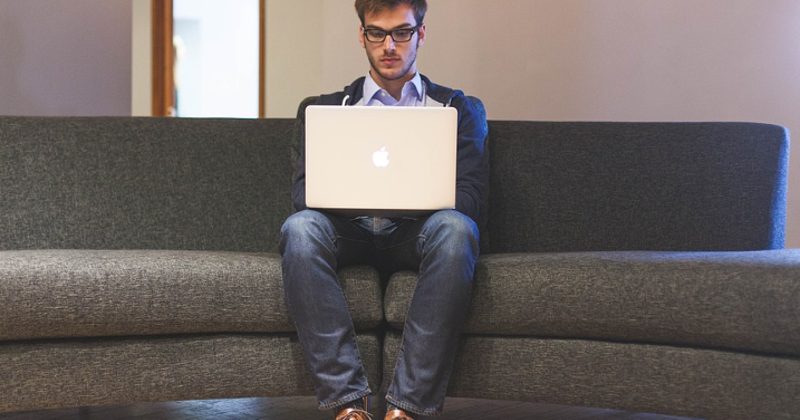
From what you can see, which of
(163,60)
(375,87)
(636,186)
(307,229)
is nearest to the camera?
(307,229)

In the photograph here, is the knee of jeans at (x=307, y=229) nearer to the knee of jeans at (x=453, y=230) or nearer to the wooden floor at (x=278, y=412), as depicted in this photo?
the knee of jeans at (x=453, y=230)

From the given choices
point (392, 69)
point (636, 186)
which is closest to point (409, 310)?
point (392, 69)

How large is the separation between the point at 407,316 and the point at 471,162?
0.51m

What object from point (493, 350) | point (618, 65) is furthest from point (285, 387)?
point (618, 65)

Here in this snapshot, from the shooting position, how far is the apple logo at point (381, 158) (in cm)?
184

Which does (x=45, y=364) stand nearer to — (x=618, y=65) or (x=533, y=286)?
(x=533, y=286)

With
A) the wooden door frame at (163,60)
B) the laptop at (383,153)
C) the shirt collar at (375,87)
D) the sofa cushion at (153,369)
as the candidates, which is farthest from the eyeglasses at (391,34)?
the wooden door frame at (163,60)

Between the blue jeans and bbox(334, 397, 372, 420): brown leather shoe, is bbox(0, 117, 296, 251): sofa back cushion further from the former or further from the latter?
bbox(334, 397, 372, 420): brown leather shoe

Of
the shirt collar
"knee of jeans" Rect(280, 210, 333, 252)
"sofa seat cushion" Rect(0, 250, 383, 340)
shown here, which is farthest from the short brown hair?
"sofa seat cushion" Rect(0, 250, 383, 340)

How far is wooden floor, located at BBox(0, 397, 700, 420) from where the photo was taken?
7.64 feet

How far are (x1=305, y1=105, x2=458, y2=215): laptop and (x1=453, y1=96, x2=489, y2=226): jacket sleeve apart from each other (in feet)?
0.88

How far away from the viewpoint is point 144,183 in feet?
8.16

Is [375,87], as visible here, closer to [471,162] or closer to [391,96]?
[391,96]

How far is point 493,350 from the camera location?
6.28 feet
